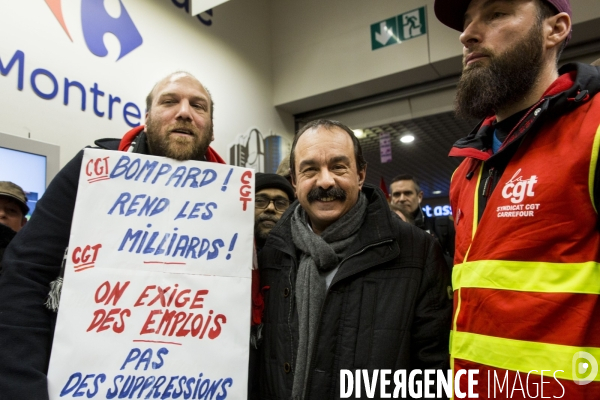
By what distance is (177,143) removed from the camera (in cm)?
136

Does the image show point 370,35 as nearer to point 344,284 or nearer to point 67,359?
point 344,284

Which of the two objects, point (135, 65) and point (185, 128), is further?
point (135, 65)

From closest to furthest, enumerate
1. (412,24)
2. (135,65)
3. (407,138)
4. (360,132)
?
(135,65) < (412,24) < (360,132) < (407,138)

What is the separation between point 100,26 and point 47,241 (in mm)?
2370

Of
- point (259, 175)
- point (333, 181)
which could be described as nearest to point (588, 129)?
point (333, 181)

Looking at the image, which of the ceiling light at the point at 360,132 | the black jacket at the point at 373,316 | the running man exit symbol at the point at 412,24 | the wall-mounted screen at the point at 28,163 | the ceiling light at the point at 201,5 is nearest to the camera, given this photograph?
the black jacket at the point at 373,316

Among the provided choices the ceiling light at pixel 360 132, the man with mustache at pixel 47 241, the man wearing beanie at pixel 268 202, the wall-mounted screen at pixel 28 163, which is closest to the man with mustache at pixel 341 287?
the man with mustache at pixel 47 241

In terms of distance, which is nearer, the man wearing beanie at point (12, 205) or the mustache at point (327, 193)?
the mustache at point (327, 193)

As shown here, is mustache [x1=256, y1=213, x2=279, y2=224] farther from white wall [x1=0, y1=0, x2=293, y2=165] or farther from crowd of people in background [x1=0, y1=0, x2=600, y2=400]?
white wall [x1=0, y1=0, x2=293, y2=165]

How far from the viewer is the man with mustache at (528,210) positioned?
3.04 ft

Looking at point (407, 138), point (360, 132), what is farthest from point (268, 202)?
point (407, 138)

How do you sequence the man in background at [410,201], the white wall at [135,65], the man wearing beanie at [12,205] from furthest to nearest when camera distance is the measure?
the man in background at [410,201] → the white wall at [135,65] → the man wearing beanie at [12,205]

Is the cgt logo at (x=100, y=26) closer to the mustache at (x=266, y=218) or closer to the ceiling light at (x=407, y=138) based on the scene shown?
the mustache at (x=266, y=218)

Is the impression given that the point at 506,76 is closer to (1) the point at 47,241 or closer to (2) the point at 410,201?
(1) the point at 47,241
